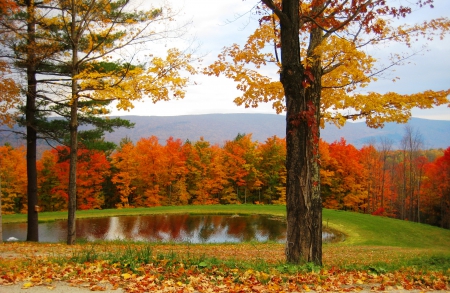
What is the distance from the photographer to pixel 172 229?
2017 cm

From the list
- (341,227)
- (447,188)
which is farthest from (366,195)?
(341,227)

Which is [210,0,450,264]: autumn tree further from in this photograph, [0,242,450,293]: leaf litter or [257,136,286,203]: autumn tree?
[257,136,286,203]: autumn tree

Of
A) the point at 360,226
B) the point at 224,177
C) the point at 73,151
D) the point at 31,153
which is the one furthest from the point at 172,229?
the point at 224,177

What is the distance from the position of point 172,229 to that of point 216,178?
1763 cm

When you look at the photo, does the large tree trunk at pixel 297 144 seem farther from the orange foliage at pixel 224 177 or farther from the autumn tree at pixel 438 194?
the orange foliage at pixel 224 177

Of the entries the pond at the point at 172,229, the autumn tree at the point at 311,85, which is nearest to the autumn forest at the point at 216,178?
the pond at the point at 172,229

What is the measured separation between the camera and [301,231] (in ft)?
19.2

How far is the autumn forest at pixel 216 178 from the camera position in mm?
34156

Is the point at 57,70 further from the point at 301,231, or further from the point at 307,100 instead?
the point at 301,231

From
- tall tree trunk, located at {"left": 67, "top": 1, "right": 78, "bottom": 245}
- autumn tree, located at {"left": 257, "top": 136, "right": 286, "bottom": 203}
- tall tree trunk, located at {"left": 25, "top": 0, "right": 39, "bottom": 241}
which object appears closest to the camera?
tall tree trunk, located at {"left": 67, "top": 1, "right": 78, "bottom": 245}

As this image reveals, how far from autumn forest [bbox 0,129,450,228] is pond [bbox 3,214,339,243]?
11.9 m

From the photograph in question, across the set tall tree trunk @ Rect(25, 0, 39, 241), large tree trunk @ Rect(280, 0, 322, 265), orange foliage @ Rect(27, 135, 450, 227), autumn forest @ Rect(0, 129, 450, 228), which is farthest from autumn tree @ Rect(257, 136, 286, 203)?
large tree trunk @ Rect(280, 0, 322, 265)

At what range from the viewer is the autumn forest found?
34156mm

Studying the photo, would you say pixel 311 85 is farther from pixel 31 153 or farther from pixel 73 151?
pixel 31 153
